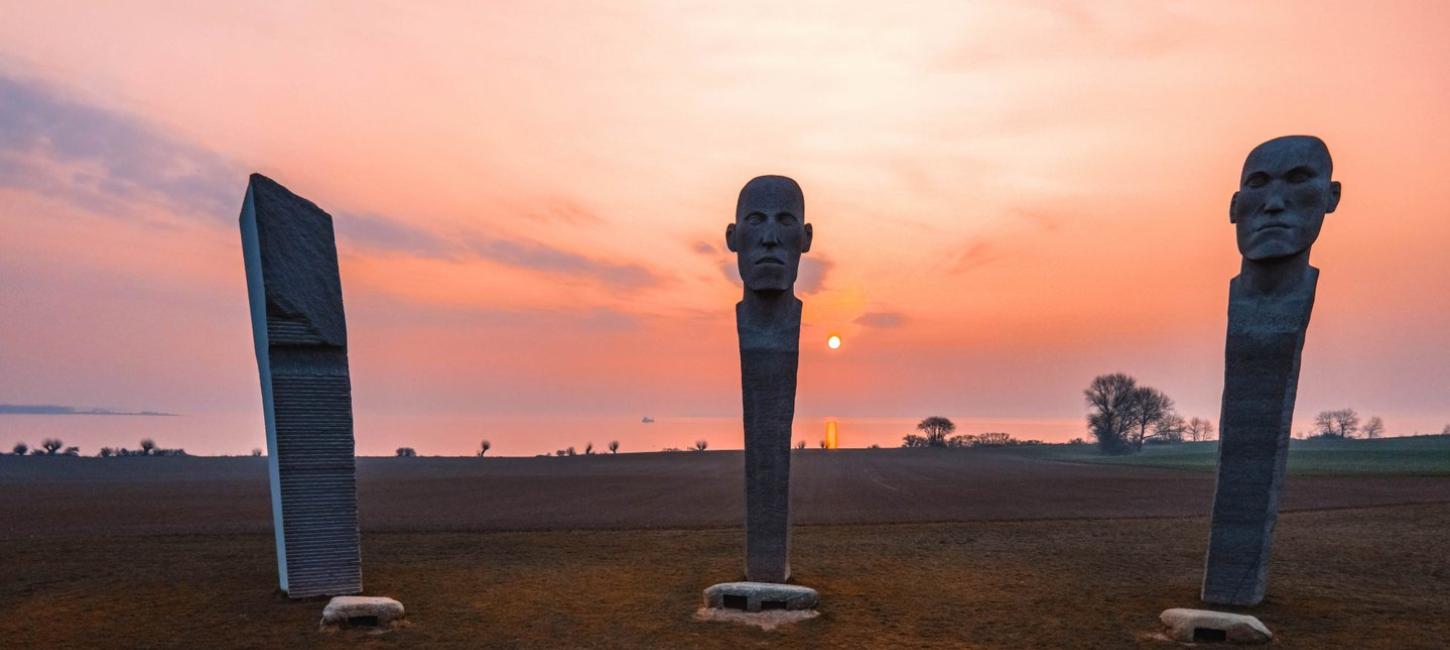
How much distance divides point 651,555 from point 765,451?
5.13m

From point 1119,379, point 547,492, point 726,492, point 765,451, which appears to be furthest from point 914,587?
point 1119,379

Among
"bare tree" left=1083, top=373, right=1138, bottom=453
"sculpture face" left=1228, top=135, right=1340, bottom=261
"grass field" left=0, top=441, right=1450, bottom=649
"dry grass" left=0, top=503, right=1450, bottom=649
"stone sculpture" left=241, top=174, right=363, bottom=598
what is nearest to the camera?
"dry grass" left=0, top=503, right=1450, bottom=649

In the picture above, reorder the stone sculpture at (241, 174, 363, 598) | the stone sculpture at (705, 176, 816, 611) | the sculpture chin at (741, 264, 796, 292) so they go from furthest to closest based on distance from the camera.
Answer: the stone sculpture at (705, 176, 816, 611), the sculpture chin at (741, 264, 796, 292), the stone sculpture at (241, 174, 363, 598)

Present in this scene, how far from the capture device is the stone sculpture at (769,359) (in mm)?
12539

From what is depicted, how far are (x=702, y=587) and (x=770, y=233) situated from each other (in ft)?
20.6

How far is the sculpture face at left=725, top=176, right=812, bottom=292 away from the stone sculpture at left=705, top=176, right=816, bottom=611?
→ 2 centimetres

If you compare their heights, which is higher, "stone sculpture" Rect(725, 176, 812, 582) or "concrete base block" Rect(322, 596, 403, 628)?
"stone sculpture" Rect(725, 176, 812, 582)

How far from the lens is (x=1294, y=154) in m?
11.0

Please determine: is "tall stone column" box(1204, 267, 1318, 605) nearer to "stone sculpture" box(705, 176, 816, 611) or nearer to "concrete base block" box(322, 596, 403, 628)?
"stone sculpture" box(705, 176, 816, 611)

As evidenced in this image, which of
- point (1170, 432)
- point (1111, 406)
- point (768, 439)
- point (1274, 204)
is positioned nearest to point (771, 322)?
point (768, 439)

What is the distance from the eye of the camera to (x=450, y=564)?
14.9 metres

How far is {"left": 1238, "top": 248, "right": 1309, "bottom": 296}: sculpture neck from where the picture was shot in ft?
36.5

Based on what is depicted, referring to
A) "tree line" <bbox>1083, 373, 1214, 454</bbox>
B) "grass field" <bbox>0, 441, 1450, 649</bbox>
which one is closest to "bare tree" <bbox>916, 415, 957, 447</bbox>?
"tree line" <bbox>1083, 373, 1214, 454</bbox>

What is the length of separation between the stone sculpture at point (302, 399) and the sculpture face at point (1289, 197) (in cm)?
1492
